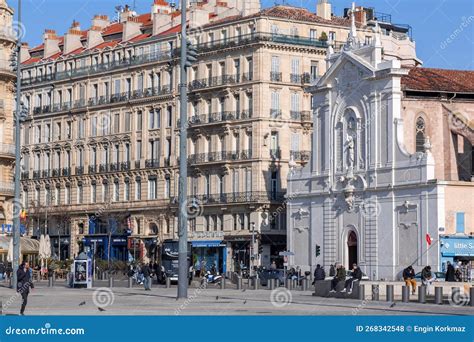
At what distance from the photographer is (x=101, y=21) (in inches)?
4569

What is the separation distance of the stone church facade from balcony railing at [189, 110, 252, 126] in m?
9.61

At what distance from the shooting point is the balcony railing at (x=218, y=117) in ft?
306

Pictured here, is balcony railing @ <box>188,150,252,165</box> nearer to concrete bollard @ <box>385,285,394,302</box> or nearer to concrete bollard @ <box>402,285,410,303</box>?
concrete bollard @ <box>385,285,394,302</box>

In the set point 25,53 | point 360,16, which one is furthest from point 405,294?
point 25,53

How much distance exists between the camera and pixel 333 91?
8144cm

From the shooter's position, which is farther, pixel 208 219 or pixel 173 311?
pixel 208 219

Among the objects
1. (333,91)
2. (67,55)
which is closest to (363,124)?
(333,91)

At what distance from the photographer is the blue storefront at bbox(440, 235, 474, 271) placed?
6962cm

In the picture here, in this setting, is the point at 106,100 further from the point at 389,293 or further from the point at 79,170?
the point at 389,293

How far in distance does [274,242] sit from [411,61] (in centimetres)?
1784

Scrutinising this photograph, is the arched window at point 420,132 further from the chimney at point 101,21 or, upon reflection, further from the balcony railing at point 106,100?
the chimney at point 101,21

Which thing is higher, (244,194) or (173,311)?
(244,194)

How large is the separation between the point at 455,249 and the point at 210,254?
2911cm

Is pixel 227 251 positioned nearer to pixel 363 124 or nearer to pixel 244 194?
pixel 244 194
